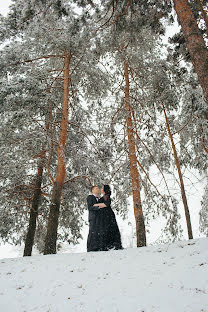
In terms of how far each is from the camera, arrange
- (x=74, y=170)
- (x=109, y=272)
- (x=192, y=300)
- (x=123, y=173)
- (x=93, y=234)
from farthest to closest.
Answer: (x=74, y=170)
(x=123, y=173)
(x=93, y=234)
(x=109, y=272)
(x=192, y=300)

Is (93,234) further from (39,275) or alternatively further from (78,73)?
(78,73)

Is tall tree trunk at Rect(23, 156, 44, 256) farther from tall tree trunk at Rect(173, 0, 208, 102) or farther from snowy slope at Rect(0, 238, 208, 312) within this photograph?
tall tree trunk at Rect(173, 0, 208, 102)

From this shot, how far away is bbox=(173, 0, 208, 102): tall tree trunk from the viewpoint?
420cm

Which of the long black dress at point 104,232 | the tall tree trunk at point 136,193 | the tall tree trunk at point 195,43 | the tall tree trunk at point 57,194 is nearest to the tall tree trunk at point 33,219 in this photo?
the tall tree trunk at point 57,194

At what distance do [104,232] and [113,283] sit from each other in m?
2.69

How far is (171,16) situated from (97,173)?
5380 mm

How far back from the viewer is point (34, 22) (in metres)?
6.28

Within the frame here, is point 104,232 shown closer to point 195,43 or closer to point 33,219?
point 33,219

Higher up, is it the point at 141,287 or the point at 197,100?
the point at 197,100

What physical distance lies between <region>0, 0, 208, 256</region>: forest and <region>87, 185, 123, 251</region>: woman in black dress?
0.85 metres

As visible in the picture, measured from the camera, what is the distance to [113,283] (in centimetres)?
346

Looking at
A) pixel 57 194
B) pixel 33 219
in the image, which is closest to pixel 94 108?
pixel 57 194

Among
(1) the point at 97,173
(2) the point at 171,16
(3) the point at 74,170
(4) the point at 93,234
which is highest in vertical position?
(2) the point at 171,16

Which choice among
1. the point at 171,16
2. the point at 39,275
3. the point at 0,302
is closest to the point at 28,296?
the point at 0,302
